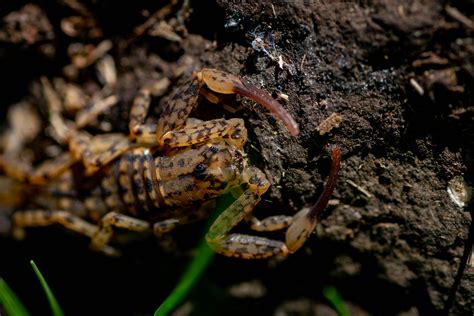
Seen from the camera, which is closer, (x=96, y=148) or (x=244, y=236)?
(x=244, y=236)

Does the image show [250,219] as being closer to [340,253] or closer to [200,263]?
[200,263]

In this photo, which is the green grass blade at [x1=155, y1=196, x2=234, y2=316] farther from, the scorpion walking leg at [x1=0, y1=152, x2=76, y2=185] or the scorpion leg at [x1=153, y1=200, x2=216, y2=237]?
the scorpion walking leg at [x1=0, y1=152, x2=76, y2=185]

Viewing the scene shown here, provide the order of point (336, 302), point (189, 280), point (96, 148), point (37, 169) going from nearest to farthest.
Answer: point (336, 302)
point (189, 280)
point (96, 148)
point (37, 169)

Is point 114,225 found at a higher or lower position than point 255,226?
lower

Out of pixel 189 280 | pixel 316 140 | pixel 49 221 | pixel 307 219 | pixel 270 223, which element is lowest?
pixel 49 221

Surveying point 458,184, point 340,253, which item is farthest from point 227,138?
point 458,184

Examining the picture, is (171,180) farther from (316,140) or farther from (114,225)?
(316,140)

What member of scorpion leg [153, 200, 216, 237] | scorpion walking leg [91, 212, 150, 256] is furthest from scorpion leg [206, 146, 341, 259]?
scorpion walking leg [91, 212, 150, 256]

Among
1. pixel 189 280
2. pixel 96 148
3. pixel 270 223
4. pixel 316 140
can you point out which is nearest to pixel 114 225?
pixel 96 148

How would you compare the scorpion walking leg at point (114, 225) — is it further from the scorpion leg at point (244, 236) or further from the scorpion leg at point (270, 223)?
the scorpion leg at point (270, 223)
